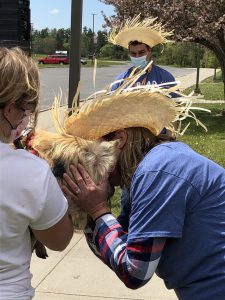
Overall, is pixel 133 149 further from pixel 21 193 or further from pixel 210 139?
pixel 210 139

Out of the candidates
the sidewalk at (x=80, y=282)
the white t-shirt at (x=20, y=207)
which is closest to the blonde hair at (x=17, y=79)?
the white t-shirt at (x=20, y=207)

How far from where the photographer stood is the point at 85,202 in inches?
70.6

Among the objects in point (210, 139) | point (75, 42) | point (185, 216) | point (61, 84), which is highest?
point (75, 42)

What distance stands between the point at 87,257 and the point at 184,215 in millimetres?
2609

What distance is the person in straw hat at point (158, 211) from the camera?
1646mm

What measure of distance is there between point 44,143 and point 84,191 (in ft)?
0.87

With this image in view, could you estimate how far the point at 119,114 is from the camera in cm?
190

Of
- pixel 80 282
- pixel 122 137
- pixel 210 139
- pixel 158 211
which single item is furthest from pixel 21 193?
pixel 210 139

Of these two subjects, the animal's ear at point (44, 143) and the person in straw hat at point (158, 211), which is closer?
the person in straw hat at point (158, 211)

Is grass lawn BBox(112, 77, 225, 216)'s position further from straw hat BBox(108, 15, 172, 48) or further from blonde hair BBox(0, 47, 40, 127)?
blonde hair BBox(0, 47, 40, 127)

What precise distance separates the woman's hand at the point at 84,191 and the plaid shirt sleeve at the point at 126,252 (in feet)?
0.18

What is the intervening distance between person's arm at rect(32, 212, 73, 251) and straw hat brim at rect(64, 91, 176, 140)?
1.35 feet

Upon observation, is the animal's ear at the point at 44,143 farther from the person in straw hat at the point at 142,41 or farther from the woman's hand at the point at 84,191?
the person in straw hat at the point at 142,41

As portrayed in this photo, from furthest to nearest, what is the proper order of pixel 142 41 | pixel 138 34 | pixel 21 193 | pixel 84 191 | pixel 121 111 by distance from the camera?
1. pixel 142 41
2. pixel 138 34
3. pixel 121 111
4. pixel 84 191
5. pixel 21 193
